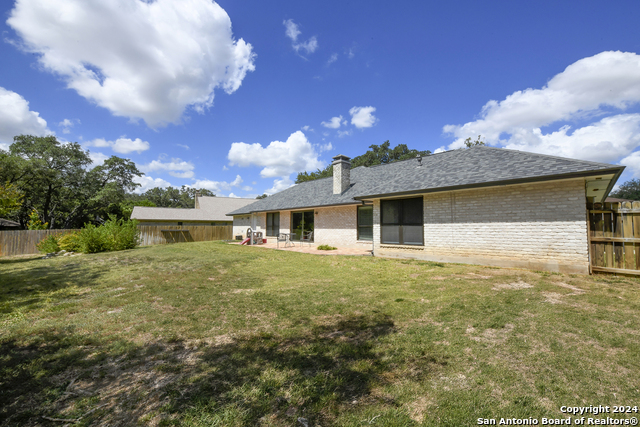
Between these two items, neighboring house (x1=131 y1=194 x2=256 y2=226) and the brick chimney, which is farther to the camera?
neighboring house (x1=131 y1=194 x2=256 y2=226)

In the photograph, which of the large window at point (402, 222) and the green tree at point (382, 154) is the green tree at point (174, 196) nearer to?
the green tree at point (382, 154)

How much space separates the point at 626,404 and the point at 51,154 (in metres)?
47.2

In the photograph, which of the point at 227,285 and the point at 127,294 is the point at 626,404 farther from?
the point at 127,294

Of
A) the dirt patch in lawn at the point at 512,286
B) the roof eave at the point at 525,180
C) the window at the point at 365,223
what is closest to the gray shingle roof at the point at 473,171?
the roof eave at the point at 525,180

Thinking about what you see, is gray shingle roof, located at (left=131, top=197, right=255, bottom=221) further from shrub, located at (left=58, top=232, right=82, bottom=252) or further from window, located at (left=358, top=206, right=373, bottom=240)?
window, located at (left=358, top=206, right=373, bottom=240)

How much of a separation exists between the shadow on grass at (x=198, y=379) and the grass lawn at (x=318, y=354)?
0.01 metres

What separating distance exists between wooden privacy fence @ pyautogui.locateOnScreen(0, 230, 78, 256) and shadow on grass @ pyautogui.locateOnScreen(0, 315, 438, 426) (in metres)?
22.0

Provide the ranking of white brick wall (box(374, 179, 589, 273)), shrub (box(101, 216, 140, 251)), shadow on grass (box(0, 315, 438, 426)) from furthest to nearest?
1. shrub (box(101, 216, 140, 251))
2. white brick wall (box(374, 179, 589, 273))
3. shadow on grass (box(0, 315, 438, 426))

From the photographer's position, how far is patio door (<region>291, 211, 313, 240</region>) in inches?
723

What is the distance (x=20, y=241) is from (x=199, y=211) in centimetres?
1815

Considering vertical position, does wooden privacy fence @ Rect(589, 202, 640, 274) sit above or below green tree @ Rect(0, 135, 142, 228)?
below

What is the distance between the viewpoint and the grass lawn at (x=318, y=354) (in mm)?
2137

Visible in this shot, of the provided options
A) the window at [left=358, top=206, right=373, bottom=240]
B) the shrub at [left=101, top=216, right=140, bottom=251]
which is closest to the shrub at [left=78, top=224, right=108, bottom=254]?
the shrub at [left=101, top=216, right=140, bottom=251]

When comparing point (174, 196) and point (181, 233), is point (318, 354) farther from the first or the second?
point (174, 196)
